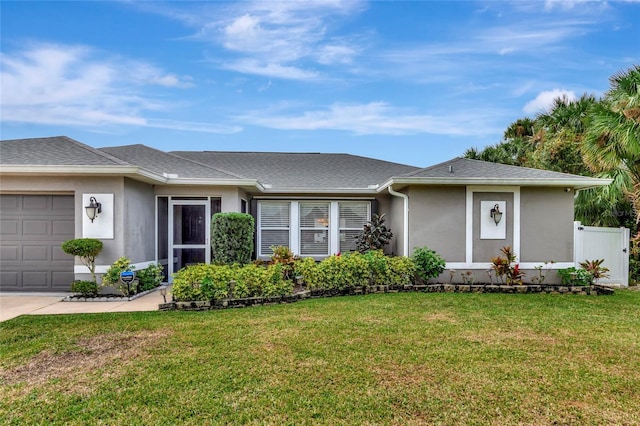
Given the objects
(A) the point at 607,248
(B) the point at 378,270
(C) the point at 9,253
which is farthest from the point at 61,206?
(A) the point at 607,248

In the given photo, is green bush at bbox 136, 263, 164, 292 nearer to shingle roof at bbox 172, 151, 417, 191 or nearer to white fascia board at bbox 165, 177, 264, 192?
white fascia board at bbox 165, 177, 264, 192

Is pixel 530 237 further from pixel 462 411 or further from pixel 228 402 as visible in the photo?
pixel 228 402

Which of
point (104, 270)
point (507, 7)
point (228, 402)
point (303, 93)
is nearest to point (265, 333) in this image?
point (228, 402)

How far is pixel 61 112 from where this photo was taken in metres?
13.1

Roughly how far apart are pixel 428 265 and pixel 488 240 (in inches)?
73.4

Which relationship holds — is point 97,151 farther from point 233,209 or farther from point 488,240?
point 488,240

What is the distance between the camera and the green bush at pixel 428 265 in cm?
918

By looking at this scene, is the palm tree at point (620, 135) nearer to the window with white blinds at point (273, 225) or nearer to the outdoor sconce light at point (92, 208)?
the window with white blinds at point (273, 225)

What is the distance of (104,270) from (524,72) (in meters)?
15.2

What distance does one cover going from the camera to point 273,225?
11.8 meters

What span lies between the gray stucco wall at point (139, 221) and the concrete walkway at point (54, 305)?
3.99 ft

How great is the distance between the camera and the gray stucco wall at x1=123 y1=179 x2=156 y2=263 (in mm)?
8547

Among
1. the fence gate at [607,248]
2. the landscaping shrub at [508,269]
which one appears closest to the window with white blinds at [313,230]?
the landscaping shrub at [508,269]

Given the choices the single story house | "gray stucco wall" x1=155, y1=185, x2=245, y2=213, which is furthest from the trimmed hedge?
"gray stucco wall" x1=155, y1=185, x2=245, y2=213
